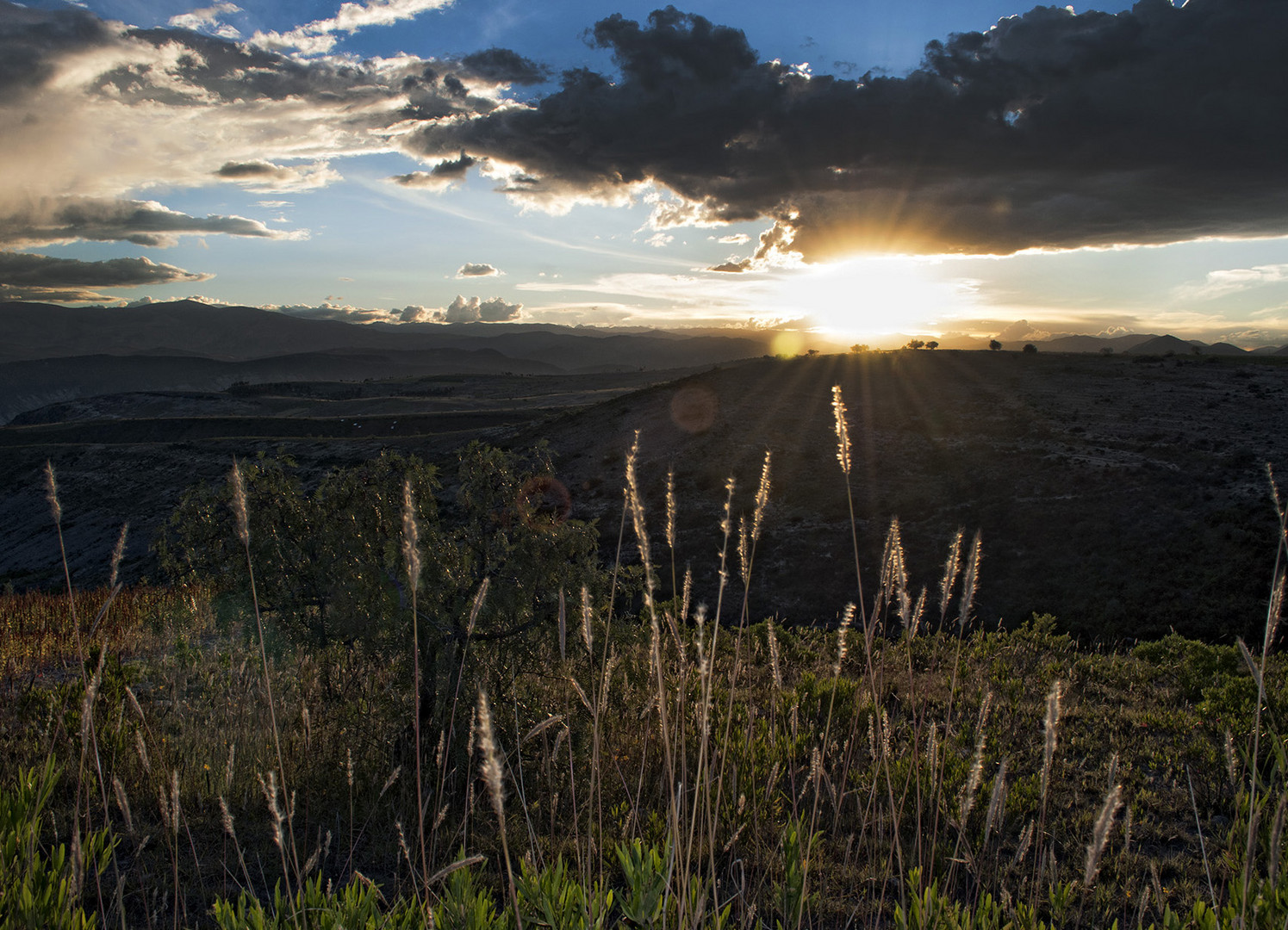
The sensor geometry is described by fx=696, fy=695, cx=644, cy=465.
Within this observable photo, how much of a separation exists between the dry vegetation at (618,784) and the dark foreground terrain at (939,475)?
3031 millimetres

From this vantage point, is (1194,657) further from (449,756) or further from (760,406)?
(760,406)

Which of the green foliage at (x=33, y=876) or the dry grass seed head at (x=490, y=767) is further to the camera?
the green foliage at (x=33, y=876)

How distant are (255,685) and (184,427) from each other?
264 feet

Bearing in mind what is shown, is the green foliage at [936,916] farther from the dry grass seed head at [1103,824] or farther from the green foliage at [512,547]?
the green foliage at [512,547]

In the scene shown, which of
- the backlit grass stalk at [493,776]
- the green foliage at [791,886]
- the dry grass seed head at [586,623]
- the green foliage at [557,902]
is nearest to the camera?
the backlit grass stalk at [493,776]

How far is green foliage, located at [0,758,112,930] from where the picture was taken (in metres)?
2.59

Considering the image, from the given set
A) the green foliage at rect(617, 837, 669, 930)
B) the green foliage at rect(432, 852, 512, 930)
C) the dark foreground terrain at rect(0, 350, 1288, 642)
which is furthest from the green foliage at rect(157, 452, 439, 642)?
the dark foreground terrain at rect(0, 350, 1288, 642)

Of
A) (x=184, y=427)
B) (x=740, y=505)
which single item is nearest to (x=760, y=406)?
(x=740, y=505)

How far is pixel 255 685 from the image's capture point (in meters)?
6.10

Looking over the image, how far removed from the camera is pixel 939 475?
1039 inches

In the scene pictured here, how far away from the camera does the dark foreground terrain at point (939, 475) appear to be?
1928 cm

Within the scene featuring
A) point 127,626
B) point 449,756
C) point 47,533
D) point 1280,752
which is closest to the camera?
point 1280,752

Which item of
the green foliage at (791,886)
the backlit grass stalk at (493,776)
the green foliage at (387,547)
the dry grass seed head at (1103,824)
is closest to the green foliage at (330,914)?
the backlit grass stalk at (493,776)

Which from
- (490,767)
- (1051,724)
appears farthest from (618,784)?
(490,767)
